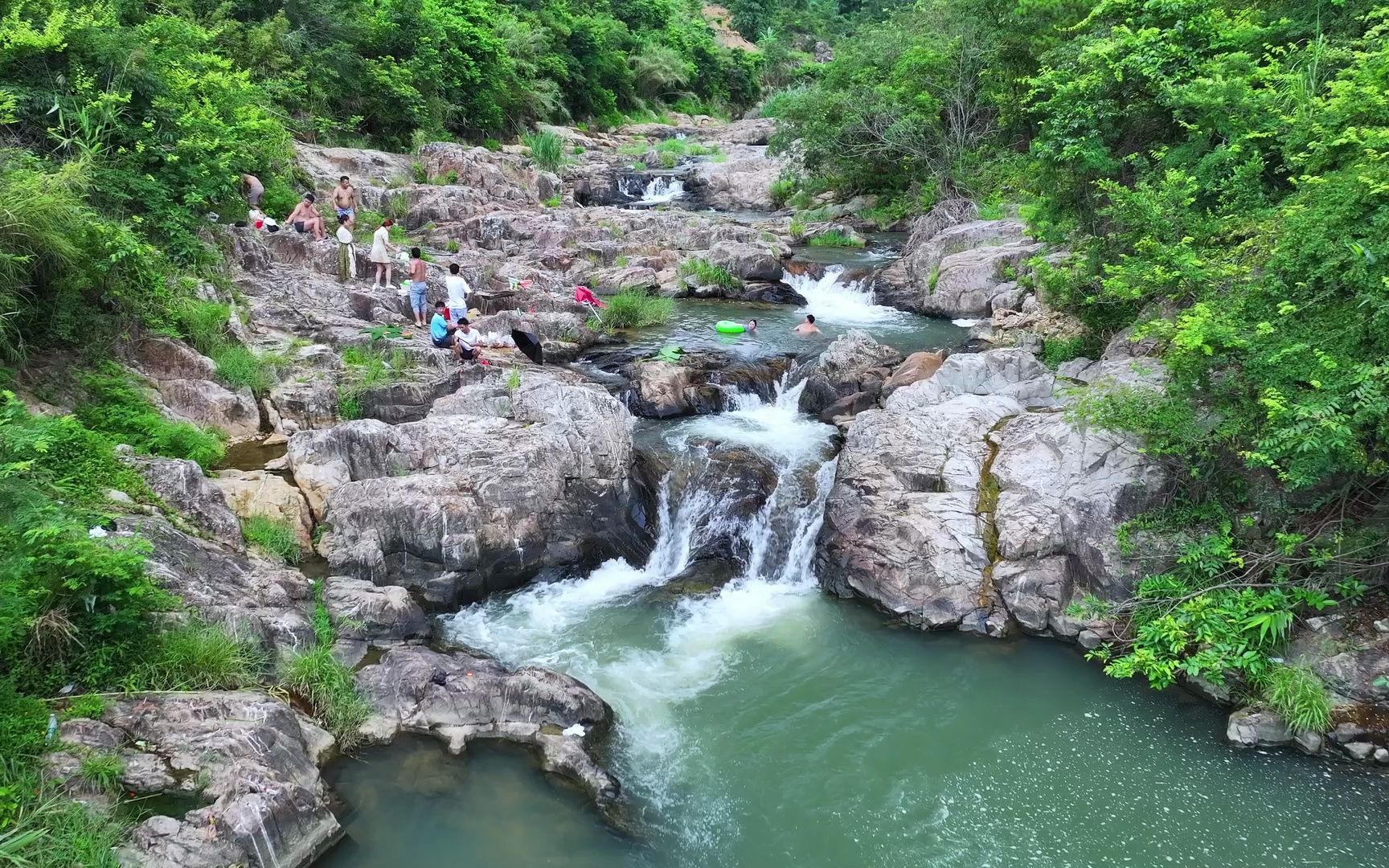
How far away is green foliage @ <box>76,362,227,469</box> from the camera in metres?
8.79

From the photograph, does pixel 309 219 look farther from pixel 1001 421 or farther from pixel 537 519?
pixel 1001 421

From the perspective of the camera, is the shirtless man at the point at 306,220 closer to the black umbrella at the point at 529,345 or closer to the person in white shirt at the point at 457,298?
the person in white shirt at the point at 457,298

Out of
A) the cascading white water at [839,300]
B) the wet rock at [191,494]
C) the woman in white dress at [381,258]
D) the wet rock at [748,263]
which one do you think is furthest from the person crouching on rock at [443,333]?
the cascading white water at [839,300]

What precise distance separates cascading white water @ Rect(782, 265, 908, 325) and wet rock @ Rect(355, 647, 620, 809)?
12564 mm

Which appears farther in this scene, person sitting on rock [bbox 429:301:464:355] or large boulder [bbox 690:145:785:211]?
large boulder [bbox 690:145:785:211]

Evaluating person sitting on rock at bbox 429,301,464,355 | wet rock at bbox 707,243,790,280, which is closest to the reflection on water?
person sitting on rock at bbox 429,301,464,355

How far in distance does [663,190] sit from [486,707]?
25837 mm

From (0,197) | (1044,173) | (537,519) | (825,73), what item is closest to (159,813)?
(537,519)

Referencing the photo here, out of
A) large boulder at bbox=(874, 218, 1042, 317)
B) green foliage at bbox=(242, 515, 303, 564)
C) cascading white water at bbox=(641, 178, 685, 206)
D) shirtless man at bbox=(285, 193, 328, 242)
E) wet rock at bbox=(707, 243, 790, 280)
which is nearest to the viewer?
green foliage at bbox=(242, 515, 303, 564)

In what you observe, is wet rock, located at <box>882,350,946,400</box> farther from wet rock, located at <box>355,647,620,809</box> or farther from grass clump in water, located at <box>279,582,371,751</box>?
grass clump in water, located at <box>279,582,371,751</box>

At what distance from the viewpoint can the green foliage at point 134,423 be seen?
879 cm

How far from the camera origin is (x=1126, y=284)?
9070mm

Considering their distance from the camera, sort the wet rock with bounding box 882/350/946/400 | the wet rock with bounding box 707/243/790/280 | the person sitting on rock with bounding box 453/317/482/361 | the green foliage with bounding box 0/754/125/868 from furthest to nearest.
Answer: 1. the wet rock with bounding box 707/243/790/280
2. the wet rock with bounding box 882/350/946/400
3. the person sitting on rock with bounding box 453/317/482/361
4. the green foliage with bounding box 0/754/125/868

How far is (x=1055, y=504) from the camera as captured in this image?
30.2ft
